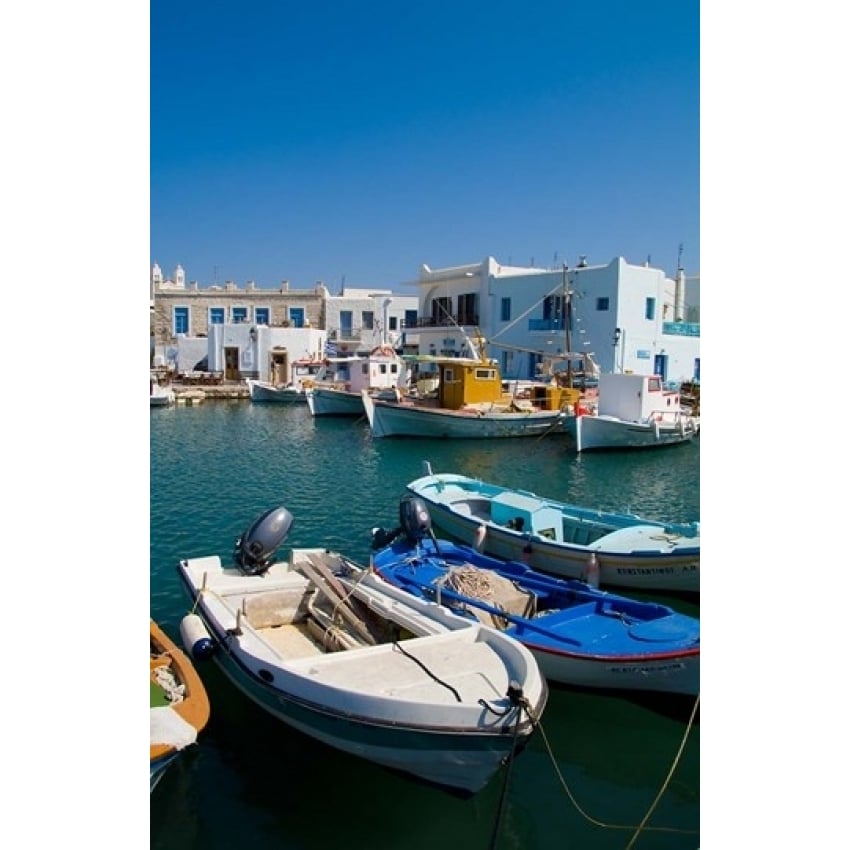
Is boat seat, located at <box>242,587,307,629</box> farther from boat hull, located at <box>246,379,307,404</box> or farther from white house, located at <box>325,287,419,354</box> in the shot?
white house, located at <box>325,287,419,354</box>

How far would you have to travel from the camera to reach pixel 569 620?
6551mm

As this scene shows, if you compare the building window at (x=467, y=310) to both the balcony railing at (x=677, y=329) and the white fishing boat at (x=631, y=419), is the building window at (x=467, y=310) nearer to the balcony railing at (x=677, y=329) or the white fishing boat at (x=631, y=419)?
the balcony railing at (x=677, y=329)

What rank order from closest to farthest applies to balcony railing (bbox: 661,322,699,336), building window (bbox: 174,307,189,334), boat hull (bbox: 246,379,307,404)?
balcony railing (bbox: 661,322,699,336) < boat hull (bbox: 246,379,307,404) < building window (bbox: 174,307,189,334)

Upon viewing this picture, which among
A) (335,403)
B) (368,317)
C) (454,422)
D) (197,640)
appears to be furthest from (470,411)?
(368,317)

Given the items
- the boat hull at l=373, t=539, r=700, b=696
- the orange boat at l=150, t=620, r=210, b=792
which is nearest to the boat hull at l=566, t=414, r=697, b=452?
the boat hull at l=373, t=539, r=700, b=696

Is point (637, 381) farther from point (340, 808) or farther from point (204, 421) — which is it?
point (340, 808)

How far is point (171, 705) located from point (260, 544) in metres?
2.36

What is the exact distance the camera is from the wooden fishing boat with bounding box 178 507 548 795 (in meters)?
4.46

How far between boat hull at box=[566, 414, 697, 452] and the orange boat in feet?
50.9

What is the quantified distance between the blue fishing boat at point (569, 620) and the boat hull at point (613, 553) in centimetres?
121

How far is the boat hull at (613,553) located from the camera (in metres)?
8.38

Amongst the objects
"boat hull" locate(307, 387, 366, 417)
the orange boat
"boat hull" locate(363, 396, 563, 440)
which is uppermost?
"boat hull" locate(307, 387, 366, 417)
